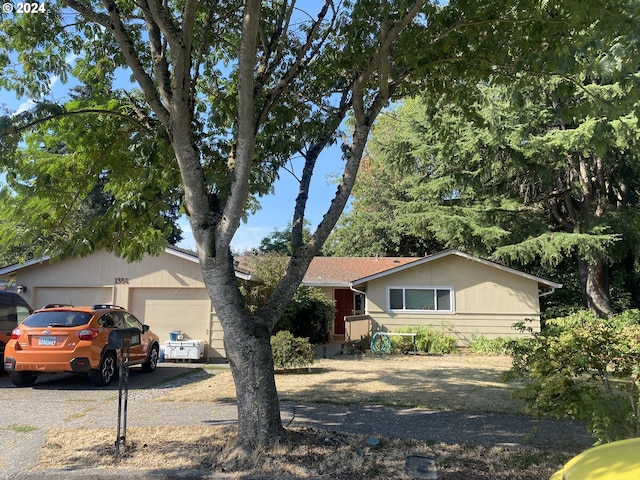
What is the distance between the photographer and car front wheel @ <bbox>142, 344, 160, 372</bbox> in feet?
40.4

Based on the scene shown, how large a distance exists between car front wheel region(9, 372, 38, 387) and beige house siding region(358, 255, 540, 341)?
36.6ft

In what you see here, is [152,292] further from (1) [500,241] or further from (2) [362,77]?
(1) [500,241]

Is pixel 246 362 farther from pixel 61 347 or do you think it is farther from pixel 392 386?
pixel 61 347

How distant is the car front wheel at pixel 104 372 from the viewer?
10.1 metres

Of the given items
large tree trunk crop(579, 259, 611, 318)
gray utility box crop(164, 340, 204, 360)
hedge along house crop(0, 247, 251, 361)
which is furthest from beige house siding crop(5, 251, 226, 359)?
large tree trunk crop(579, 259, 611, 318)

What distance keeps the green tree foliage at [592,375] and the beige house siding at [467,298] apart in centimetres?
1254

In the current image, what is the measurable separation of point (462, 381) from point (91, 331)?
322 inches

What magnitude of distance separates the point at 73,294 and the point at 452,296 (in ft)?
42.9

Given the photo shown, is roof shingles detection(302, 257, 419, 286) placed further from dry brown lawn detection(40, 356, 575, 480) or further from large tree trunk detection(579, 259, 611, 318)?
dry brown lawn detection(40, 356, 575, 480)

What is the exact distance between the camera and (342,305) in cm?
2350

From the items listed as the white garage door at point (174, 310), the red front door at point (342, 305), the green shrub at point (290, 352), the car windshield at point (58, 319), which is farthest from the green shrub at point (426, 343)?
the car windshield at point (58, 319)

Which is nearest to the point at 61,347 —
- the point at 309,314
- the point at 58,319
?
the point at 58,319

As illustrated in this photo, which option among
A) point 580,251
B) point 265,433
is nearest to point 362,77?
point 265,433

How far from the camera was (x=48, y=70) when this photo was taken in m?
7.46
